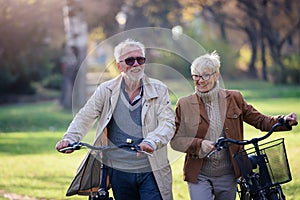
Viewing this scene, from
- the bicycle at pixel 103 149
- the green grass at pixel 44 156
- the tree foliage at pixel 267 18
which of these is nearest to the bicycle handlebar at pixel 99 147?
the bicycle at pixel 103 149

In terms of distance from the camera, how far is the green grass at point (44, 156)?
10773mm

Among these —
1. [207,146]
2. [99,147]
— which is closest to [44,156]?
[207,146]

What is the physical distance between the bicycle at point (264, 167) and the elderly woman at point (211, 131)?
483mm

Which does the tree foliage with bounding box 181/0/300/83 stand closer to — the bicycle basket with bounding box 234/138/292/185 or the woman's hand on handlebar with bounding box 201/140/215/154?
the woman's hand on handlebar with bounding box 201/140/215/154

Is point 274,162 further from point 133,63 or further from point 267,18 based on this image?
point 267,18

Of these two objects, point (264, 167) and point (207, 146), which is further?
point (207, 146)

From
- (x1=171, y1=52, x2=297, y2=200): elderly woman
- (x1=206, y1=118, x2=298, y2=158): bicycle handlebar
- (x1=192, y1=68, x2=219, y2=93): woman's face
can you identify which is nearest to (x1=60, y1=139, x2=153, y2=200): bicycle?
(x1=206, y1=118, x2=298, y2=158): bicycle handlebar

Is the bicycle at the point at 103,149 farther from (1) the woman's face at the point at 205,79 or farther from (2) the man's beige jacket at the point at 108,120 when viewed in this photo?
(1) the woman's face at the point at 205,79

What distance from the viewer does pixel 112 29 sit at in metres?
50.0

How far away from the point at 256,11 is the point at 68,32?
21692mm

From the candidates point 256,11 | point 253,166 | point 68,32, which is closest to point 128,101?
point 253,166

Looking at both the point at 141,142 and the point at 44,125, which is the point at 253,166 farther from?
the point at 44,125

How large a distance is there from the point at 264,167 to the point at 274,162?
89mm

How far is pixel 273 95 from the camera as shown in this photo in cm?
3447
